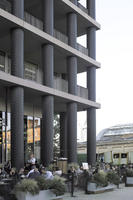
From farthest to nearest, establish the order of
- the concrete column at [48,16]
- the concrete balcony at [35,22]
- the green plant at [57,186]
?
1. the concrete column at [48,16]
2. the concrete balcony at [35,22]
3. the green plant at [57,186]

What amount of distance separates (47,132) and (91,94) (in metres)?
7.58

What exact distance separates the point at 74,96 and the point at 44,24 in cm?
608

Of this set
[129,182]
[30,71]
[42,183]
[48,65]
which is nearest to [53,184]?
[42,183]

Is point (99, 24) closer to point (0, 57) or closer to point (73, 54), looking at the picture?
point (73, 54)

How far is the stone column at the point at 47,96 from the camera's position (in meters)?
25.5

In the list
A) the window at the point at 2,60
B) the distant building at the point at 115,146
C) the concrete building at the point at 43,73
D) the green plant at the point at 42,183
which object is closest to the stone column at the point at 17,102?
the concrete building at the point at 43,73

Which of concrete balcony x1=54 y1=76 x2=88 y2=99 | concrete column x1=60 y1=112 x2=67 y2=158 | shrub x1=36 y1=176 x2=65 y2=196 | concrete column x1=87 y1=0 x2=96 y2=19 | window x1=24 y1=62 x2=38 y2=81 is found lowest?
shrub x1=36 y1=176 x2=65 y2=196

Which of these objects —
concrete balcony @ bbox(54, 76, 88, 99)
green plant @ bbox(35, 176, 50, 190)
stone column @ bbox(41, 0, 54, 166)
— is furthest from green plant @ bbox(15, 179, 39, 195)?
concrete balcony @ bbox(54, 76, 88, 99)

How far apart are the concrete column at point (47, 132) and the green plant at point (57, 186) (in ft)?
32.0

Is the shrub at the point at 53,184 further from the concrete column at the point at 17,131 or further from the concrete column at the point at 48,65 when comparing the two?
the concrete column at the point at 48,65

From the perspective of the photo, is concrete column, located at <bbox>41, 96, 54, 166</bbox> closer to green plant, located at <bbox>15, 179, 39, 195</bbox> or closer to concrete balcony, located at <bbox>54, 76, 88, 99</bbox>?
concrete balcony, located at <bbox>54, 76, 88, 99</bbox>

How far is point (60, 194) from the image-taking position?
1546 cm

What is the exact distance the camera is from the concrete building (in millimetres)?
23000

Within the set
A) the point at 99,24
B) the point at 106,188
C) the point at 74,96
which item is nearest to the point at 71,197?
the point at 106,188
